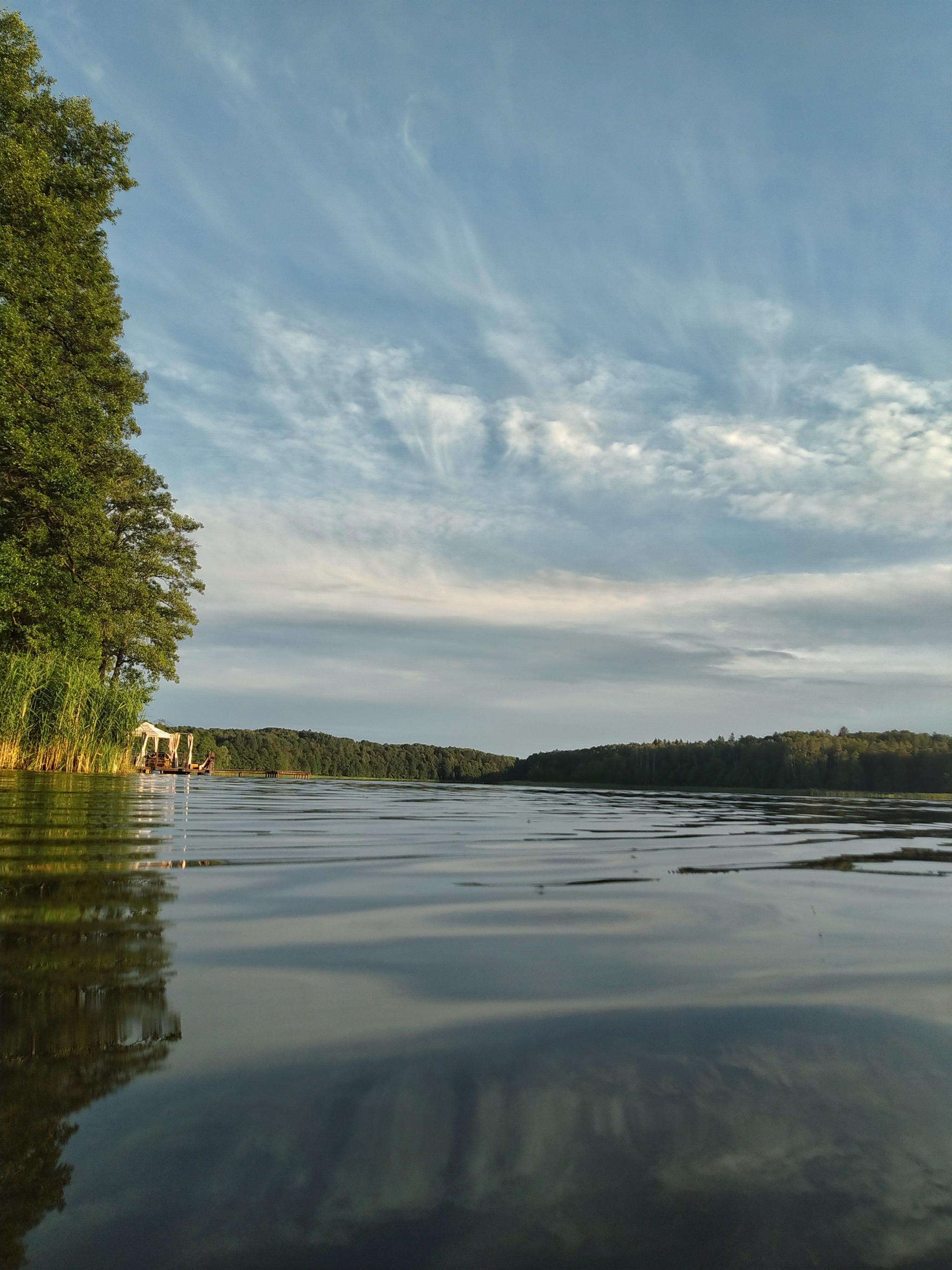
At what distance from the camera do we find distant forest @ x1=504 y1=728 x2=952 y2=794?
83500mm

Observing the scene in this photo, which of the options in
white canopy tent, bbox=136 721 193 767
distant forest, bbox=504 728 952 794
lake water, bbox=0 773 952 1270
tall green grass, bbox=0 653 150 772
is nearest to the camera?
lake water, bbox=0 773 952 1270

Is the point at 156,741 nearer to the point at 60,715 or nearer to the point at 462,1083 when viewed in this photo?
the point at 60,715

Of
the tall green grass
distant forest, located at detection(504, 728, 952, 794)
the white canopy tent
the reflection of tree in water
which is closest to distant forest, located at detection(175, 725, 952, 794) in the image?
distant forest, located at detection(504, 728, 952, 794)

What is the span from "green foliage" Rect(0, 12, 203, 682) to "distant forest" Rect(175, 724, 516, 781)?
76.7 metres

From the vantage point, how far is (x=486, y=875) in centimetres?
406

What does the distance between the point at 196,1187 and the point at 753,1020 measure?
119 cm

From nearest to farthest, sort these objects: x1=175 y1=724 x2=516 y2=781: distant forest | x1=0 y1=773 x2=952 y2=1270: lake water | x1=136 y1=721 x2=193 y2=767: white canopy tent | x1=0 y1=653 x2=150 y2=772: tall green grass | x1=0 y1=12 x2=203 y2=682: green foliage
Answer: x1=0 y1=773 x2=952 y2=1270: lake water
x1=0 y1=653 x2=150 y2=772: tall green grass
x1=0 y1=12 x2=203 y2=682: green foliage
x1=136 y1=721 x2=193 y2=767: white canopy tent
x1=175 y1=724 x2=516 y2=781: distant forest

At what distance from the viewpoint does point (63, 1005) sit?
138cm

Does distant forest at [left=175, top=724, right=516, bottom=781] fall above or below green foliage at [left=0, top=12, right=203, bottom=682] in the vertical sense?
below

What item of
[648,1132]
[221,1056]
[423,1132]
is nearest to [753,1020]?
[648,1132]

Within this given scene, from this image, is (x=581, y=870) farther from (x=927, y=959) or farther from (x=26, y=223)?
(x=26, y=223)

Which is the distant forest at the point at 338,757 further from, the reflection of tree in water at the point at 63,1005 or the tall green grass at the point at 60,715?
the reflection of tree in water at the point at 63,1005

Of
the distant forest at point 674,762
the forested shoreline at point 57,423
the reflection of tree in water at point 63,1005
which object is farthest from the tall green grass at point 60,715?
the distant forest at point 674,762

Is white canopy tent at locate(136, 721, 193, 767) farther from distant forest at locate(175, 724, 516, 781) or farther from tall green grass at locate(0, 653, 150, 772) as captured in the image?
distant forest at locate(175, 724, 516, 781)
